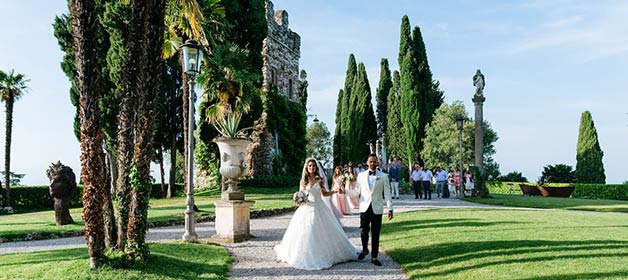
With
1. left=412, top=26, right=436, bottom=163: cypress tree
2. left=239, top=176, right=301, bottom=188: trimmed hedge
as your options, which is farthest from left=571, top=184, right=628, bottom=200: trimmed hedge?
left=239, top=176, right=301, bottom=188: trimmed hedge

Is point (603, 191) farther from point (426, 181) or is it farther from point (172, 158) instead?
point (172, 158)

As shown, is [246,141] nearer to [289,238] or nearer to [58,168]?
[289,238]

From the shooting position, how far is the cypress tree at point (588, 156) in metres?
36.5

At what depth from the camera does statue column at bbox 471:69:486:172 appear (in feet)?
70.7

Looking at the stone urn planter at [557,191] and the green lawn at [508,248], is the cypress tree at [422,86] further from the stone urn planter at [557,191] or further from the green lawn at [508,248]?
the green lawn at [508,248]

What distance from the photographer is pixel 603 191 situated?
30.0 m

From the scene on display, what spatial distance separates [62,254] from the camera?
26.5 ft

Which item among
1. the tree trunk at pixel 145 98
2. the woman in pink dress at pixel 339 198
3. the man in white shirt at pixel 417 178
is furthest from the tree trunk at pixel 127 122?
the man in white shirt at pixel 417 178

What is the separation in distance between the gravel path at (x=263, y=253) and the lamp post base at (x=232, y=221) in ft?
0.81

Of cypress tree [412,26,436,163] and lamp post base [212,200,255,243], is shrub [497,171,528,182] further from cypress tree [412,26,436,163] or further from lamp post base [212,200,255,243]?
lamp post base [212,200,255,243]

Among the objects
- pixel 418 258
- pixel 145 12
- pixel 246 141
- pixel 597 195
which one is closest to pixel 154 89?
pixel 145 12

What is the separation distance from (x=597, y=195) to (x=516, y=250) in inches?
1077

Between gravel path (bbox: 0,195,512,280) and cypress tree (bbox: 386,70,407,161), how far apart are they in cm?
3058

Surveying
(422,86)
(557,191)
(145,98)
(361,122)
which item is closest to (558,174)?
(557,191)
